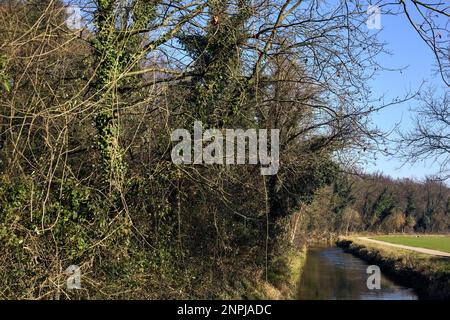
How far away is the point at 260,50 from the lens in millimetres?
10758

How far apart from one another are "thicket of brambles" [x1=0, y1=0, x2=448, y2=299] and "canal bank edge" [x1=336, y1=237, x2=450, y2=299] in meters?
9.58

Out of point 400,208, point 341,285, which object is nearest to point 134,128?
point 341,285

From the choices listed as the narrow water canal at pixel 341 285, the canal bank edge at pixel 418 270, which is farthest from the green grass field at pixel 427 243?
the narrow water canal at pixel 341 285

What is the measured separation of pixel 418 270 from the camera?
23703mm

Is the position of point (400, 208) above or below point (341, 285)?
above

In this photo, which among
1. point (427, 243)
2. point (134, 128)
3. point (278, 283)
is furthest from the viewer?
point (427, 243)

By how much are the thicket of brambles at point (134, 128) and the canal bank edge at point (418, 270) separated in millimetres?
9576

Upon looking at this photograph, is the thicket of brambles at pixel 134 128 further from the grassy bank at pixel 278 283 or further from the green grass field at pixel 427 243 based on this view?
the green grass field at pixel 427 243

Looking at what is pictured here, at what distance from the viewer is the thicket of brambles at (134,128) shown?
7.16 metres

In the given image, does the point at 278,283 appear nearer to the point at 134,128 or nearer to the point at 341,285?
the point at 341,285

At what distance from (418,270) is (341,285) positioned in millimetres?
4266

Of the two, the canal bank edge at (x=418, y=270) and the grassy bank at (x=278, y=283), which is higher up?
the grassy bank at (x=278, y=283)
